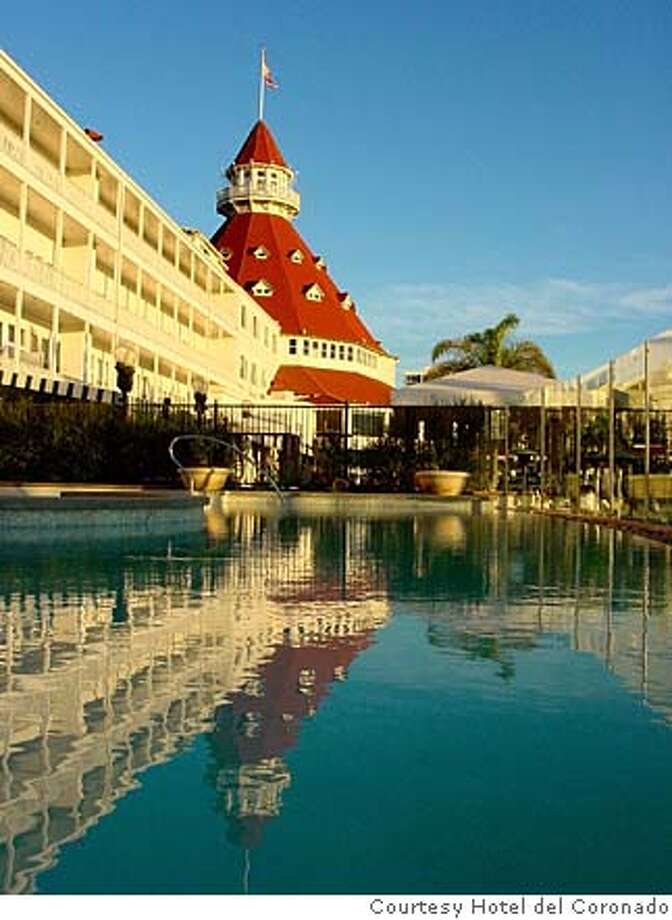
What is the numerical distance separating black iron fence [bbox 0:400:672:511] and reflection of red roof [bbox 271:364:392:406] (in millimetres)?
29523

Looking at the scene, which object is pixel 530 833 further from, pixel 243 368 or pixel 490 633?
pixel 243 368

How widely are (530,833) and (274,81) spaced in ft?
214

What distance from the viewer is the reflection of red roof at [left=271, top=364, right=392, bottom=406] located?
182ft

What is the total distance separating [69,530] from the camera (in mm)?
11562

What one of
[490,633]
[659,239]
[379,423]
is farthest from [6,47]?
[490,633]

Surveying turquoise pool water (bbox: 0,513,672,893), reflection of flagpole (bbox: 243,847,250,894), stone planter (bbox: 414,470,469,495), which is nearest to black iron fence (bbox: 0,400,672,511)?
stone planter (bbox: 414,470,469,495)

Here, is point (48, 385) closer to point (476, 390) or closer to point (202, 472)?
point (202, 472)

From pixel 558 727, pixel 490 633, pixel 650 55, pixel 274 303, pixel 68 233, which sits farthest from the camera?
pixel 274 303

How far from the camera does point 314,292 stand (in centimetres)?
6109

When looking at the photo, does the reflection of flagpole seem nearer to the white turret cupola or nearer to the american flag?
the white turret cupola

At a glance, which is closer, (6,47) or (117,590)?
(117,590)

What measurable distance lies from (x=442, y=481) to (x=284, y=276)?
40.4m

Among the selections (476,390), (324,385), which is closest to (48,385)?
(476,390)

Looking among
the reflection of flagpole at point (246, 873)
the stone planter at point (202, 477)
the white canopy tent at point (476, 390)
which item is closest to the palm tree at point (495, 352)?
the white canopy tent at point (476, 390)
